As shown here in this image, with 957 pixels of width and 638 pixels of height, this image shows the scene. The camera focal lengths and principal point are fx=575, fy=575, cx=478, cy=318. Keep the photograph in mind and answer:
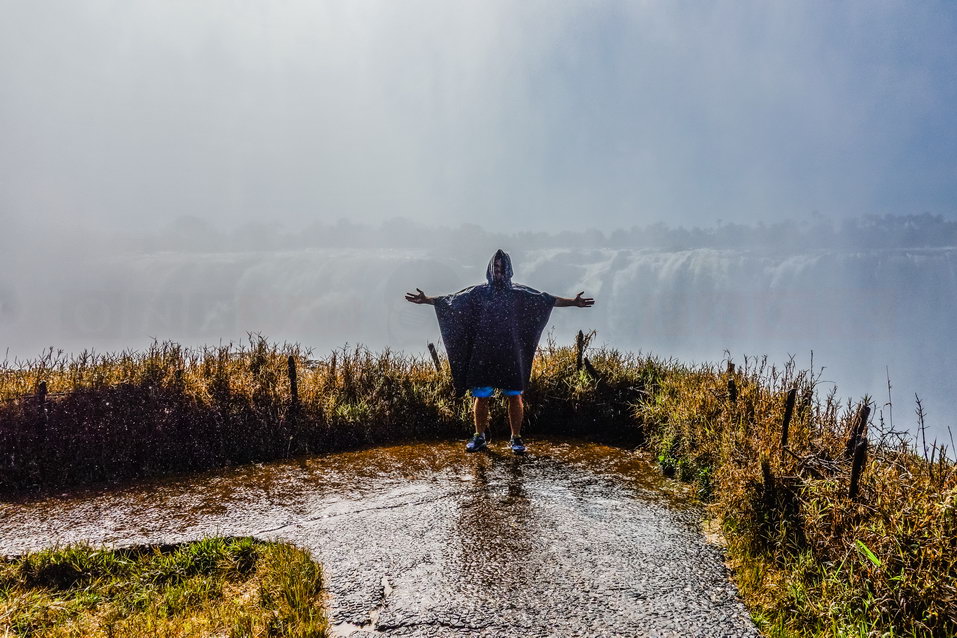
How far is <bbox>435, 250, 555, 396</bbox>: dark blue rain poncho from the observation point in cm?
659

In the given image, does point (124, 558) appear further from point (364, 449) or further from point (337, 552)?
point (364, 449)

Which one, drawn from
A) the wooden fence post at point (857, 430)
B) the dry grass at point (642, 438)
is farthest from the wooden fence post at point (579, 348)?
the wooden fence post at point (857, 430)

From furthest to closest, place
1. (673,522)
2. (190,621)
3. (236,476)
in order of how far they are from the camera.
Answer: (236,476), (673,522), (190,621)

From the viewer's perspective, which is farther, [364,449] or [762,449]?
[364,449]

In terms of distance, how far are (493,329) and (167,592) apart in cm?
395

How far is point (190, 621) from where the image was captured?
11.8 feet

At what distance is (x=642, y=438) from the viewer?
802cm

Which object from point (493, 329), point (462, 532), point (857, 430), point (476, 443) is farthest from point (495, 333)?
point (857, 430)

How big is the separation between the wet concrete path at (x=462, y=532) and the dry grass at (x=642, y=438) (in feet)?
1.43

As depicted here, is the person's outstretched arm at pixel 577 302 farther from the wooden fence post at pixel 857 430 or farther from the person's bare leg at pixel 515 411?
the wooden fence post at pixel 857 430

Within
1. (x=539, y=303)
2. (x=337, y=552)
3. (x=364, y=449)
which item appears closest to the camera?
(x=337, y=552)

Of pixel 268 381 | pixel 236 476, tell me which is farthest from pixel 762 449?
pixel 268 381

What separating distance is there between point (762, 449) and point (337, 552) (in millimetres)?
3205

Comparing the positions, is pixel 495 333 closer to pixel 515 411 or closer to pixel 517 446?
pixel 515 411
